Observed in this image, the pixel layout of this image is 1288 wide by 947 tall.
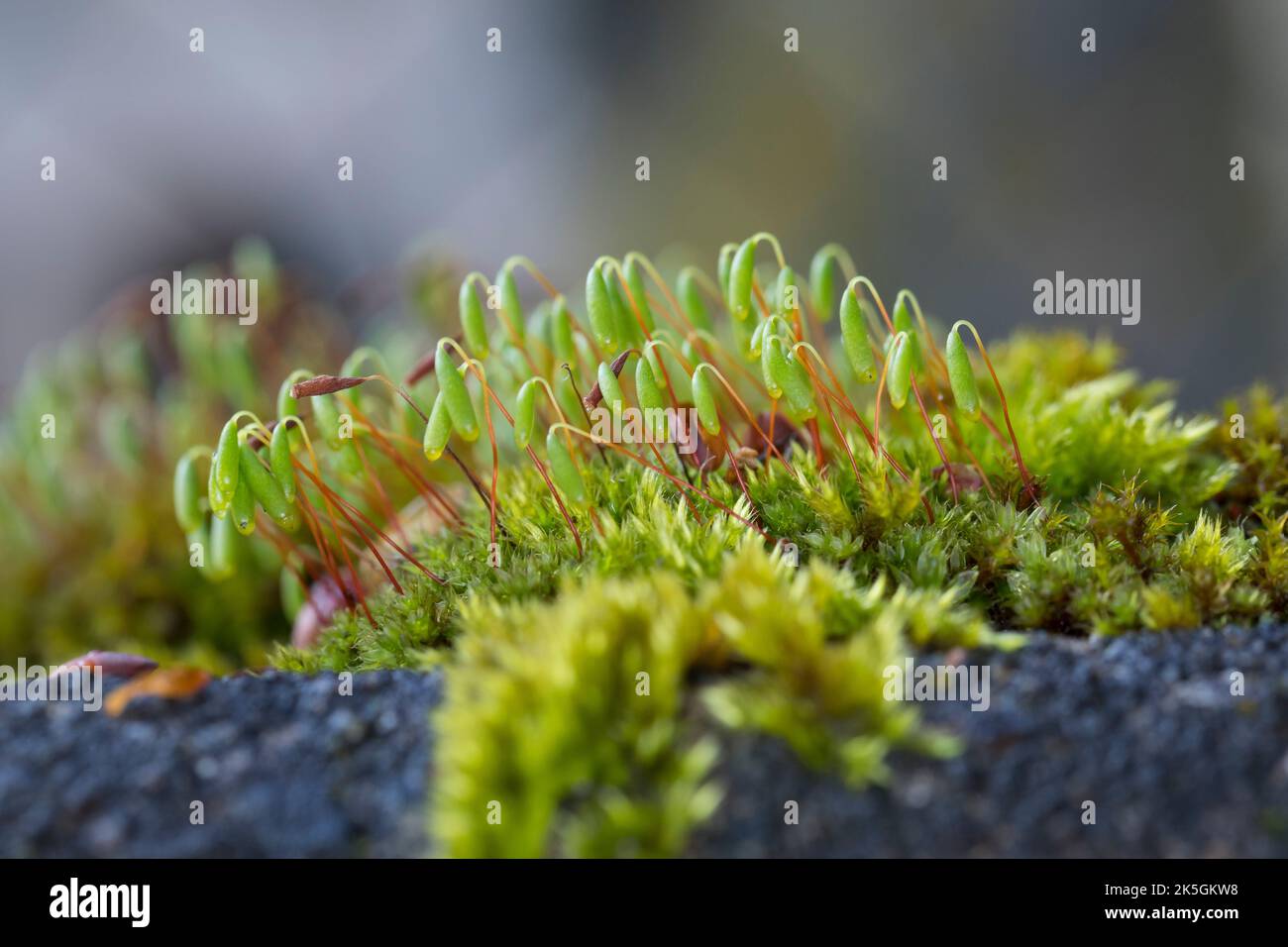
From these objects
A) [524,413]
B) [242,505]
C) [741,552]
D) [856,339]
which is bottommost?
[741,552]

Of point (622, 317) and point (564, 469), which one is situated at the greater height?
point (622, 317)

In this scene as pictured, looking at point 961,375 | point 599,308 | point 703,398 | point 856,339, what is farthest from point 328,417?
point 961,375

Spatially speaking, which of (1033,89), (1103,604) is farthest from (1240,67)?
(1103,604)

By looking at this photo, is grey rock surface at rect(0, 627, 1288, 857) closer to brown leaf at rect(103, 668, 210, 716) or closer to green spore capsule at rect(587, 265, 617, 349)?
brown leaf at rect(103, 668, 210, 716)

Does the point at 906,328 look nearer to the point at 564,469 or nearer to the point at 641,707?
the point at 564,469

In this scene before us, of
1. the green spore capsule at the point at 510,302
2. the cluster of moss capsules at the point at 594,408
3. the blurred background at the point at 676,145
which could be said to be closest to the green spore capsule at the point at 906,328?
the cluster of moss capsules at the point at 594,408

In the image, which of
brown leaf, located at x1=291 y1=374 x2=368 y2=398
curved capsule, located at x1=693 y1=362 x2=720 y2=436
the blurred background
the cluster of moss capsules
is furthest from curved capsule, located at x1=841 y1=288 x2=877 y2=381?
the blurred background

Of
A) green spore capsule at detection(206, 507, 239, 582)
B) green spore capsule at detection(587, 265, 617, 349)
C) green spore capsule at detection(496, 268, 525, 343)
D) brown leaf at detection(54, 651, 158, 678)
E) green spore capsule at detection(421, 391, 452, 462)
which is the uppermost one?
green spore capsule at detection(496, 268, 525, 343)
